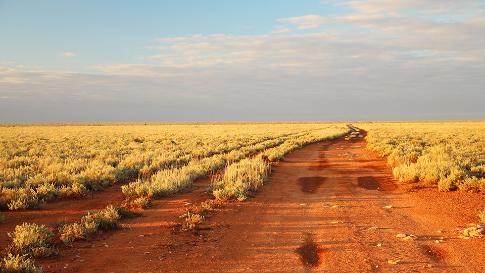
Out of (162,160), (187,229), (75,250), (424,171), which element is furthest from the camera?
(162,160)

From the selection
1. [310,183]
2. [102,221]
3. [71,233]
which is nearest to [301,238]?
[102,221]

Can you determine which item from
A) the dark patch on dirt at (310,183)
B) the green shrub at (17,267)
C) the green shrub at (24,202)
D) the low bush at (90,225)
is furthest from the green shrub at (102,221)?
the dark patch on dirt at (310,183)

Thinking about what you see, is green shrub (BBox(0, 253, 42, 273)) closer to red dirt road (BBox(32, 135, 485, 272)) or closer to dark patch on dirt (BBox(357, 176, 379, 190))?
red dirt road (BBox(32, 135, 485, 272))

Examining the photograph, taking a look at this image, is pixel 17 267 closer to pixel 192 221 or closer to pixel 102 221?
pixel 102 221

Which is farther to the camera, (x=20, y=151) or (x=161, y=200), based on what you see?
(x=20, y=151)

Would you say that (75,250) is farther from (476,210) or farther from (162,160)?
(162,160)

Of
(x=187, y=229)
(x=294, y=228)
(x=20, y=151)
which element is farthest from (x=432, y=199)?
(x=20, y=151)

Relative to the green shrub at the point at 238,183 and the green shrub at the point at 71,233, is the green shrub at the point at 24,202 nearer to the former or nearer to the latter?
the green shrub at the point at 71,233

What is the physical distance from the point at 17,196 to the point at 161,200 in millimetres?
3794

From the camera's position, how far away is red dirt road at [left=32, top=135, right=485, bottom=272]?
664 centimetres

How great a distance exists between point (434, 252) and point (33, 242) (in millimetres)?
6719

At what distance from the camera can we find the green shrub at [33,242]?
700 centimetres

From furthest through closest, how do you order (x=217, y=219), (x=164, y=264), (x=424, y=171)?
(x=424, y=171)
(x=217, y=219)
(x=164, y=264)

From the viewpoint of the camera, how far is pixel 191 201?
38.2 feet
